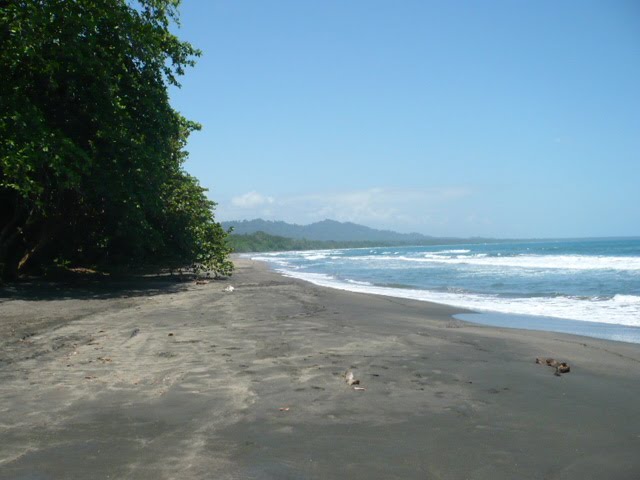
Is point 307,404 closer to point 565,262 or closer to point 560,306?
point 560,306

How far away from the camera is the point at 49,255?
20797 millimetres

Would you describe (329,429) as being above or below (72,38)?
below

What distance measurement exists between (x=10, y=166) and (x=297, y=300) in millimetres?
7243

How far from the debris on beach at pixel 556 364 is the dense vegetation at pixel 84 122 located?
10843 millimetres

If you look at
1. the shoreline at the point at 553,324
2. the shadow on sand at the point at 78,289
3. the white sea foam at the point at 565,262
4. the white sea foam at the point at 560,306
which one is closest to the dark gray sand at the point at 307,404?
the shoreline at the point at 553,324

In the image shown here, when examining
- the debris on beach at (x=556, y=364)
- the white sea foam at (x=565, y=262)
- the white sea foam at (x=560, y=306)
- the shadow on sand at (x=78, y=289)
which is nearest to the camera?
the debris on beach at (x=556, y=364)

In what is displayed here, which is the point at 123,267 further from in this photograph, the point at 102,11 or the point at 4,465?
the point at 4,465

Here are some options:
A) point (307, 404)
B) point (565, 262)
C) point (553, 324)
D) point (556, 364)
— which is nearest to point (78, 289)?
point (553, 324)

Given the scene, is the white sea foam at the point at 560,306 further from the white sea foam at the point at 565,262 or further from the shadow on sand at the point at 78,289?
the white sea foam at the point at 565,262

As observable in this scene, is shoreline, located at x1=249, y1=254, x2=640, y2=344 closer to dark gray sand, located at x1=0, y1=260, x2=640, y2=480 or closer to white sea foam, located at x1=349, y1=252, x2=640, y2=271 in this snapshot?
dark gray sand, located at x1=0, y1=260, x2=640, y2=480

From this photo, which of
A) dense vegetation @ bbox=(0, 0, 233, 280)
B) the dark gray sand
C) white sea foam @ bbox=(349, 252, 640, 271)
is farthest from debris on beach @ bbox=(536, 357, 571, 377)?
white sea foam @ bbox=(349, 252, 640, 271)

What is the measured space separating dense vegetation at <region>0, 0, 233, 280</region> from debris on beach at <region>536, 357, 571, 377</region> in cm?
1084

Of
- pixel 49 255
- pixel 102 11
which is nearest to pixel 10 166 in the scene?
pixel 102 11

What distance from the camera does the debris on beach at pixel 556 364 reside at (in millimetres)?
6281
